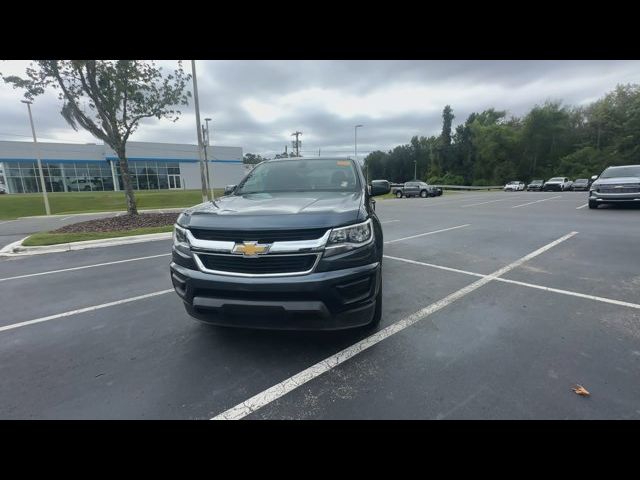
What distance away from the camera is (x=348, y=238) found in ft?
8.47

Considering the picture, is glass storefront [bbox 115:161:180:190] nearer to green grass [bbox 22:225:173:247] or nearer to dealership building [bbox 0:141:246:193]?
dealership building [bbox 0:141:246:193]

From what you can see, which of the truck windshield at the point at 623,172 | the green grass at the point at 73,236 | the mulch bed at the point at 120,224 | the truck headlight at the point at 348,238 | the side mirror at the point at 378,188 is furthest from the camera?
the truck windshield at the point at 623,172

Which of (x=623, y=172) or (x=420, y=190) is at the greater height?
(x=623, y=172)

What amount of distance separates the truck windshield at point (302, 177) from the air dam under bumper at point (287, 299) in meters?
1.54

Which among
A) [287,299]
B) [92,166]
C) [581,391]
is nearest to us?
[581,391]

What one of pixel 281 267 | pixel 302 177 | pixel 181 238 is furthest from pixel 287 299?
pixel 302 177

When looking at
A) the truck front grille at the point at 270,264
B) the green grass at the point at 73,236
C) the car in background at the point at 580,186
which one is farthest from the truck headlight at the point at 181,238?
the car in background at the point at 580,186

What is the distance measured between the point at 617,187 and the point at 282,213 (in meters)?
15.4

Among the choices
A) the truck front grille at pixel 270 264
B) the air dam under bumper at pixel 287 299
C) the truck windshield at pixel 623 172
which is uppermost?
the truck windshield at pixel 623 172

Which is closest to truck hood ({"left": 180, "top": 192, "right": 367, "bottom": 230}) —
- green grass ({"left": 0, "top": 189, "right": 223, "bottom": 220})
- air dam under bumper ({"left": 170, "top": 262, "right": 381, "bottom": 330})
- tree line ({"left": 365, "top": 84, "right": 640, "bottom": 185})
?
air dam under bumper ({"left": 170, "top": 262, "right": 381, "bottom": 330})

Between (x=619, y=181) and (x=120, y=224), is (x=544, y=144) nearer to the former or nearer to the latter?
(x=619, y=181)

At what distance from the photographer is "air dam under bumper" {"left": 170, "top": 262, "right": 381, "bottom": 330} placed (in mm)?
2410

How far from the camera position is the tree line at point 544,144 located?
4791 cm

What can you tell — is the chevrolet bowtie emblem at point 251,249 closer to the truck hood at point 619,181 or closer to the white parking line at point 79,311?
the white parking line at point 79,311
